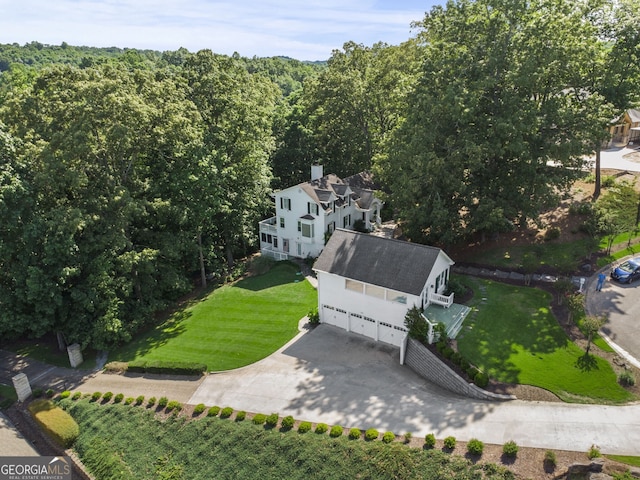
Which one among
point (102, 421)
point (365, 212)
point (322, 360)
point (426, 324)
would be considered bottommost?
point (102, 421)

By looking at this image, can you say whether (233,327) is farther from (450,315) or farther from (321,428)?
(450,315)

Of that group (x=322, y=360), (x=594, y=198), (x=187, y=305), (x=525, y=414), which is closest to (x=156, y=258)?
(x=187, y=305)

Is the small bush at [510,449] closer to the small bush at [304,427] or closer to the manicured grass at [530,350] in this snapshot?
the manicured grass at [530,350]

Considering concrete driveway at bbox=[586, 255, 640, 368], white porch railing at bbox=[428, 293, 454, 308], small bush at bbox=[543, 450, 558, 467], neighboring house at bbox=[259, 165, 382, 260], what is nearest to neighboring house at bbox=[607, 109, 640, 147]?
concrete driveway at bbox=[586, 255, 640, 368]

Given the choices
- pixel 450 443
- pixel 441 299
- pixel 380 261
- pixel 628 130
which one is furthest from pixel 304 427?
pixel 628 130

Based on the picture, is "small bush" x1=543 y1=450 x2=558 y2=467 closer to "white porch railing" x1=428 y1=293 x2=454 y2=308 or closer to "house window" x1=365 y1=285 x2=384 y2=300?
"white porch railing" x1=428 y1=293 x2=454 y2=308

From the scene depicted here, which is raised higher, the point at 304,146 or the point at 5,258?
the point at 304,146

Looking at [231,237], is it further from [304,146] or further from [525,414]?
[525,414]
